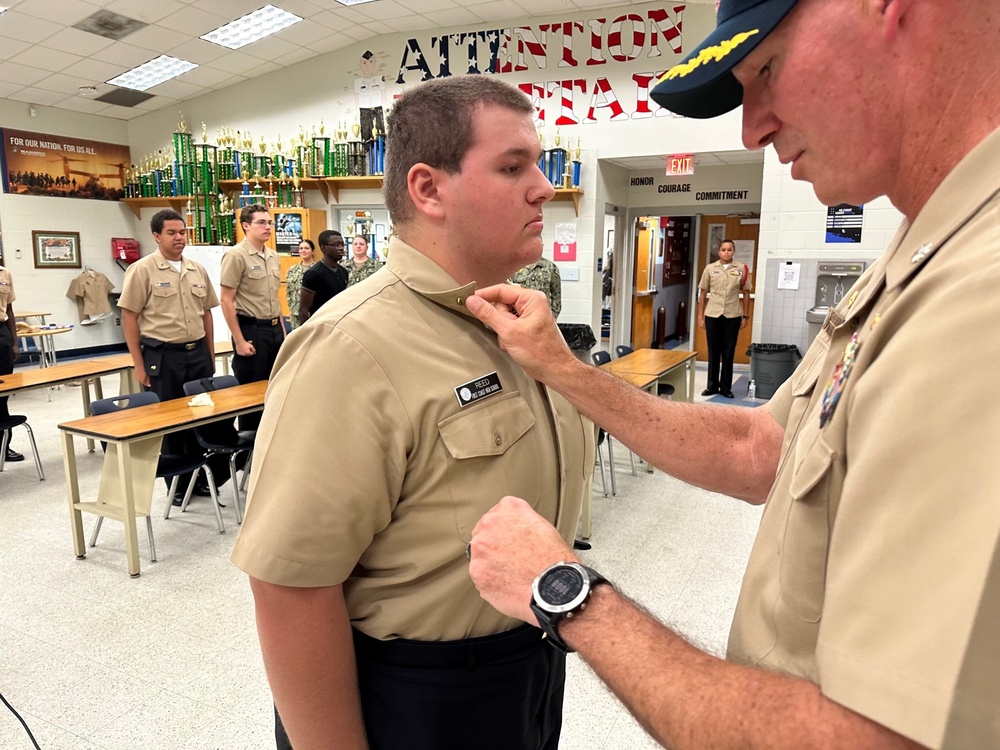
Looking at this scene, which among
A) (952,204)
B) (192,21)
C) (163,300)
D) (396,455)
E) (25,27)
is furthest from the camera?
(192,21)

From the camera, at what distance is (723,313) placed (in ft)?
25.3

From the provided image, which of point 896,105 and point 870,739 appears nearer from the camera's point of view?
point 870,739

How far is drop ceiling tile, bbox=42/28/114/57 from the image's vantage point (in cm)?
780

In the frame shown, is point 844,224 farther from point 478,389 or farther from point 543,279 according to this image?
point 478,389

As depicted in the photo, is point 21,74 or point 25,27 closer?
point 25,27

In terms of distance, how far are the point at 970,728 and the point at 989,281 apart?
1.02 ft

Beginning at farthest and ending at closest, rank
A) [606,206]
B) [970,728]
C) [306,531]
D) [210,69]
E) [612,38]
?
[210,69] → [606,206] → [612,38] → [306,531] → [970,728]

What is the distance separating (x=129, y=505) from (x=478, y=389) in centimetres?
300

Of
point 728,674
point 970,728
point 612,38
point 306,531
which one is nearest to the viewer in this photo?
point 970,728

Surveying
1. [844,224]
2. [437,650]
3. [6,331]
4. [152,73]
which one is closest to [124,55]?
[152,73]

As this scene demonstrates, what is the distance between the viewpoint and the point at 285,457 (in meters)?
0.95

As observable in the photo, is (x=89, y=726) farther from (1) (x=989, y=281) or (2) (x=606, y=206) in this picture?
(2) (x=606, y=206)

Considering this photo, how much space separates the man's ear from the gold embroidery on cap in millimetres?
454

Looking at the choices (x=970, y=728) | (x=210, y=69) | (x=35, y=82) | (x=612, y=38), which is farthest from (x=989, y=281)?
(x=35, y=82)
